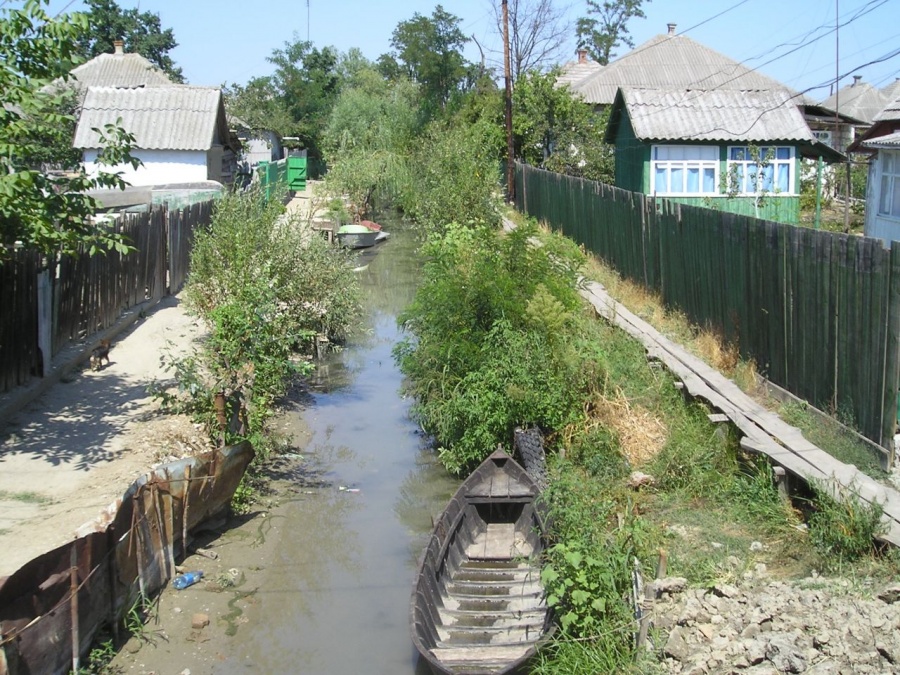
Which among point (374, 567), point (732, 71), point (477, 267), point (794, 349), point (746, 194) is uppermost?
point (732, 71)

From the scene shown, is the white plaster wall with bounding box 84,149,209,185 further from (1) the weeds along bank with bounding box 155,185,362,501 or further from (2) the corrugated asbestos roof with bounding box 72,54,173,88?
(2) the corrugated asbestos roof with bounding box 72,54,173,88

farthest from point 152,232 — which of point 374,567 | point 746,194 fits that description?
point 746,194

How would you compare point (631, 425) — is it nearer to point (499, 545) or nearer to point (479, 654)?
point (499, 545)

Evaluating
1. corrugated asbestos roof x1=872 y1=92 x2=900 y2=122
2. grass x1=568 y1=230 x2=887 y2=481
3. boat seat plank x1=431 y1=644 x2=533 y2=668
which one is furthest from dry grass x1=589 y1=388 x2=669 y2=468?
corrugated asbestos roof x1=872 y1=92 x2=900 y2=122

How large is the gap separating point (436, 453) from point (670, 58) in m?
39.5

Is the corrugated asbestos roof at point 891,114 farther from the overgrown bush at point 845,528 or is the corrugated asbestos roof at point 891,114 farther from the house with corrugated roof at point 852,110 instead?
the house with corrugated roof at point 852,110

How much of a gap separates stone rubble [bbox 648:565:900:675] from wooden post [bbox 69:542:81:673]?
12.6ft

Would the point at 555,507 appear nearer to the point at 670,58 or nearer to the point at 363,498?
the point at 363,498

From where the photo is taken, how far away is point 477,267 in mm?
12188

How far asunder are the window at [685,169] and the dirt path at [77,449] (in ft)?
52.5

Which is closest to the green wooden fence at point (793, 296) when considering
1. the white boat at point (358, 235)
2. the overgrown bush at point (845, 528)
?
the overgrown bush at point (845, 528)

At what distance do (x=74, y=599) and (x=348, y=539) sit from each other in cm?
384

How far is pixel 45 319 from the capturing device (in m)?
11.8

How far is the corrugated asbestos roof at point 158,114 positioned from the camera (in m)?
28.2
